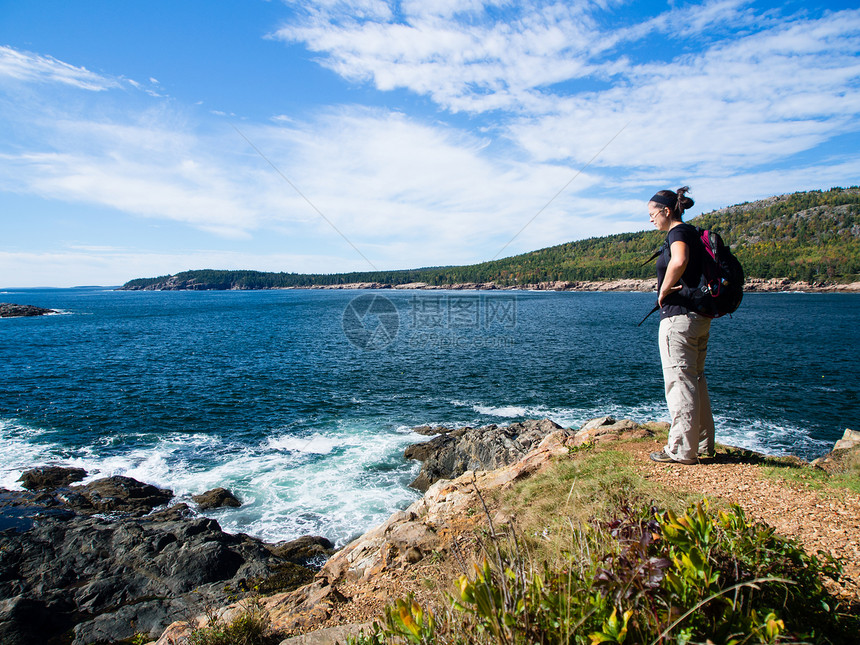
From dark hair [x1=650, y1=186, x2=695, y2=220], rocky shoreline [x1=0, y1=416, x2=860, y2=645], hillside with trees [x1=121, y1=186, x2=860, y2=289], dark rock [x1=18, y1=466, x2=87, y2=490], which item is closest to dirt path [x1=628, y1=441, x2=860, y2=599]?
rocky shoreline [x1=0, y1=416, x2=860, y2=645]

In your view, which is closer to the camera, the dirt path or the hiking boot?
the dirt path

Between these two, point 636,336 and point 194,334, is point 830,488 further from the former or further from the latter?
point 194,334

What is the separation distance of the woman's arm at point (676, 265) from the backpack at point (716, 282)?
0.26 m

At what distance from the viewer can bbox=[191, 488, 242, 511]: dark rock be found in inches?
603

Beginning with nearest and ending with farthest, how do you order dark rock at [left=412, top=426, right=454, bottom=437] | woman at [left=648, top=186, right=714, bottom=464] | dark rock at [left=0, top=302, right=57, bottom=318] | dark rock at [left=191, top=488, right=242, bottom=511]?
1. woman at [left=648, top=186, right=714, bottom=464]
2. dark rock at [left=191, top=488, right=242, bottom=511]
3. dark rock at [left=412, top=426, right=454, bottom=437]
4. dark rock at [left=0, top=302, right=57, bottom=318]

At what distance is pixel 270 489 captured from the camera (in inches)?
646

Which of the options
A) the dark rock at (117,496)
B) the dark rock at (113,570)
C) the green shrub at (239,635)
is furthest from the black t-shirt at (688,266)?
the dark rock at (117,496)

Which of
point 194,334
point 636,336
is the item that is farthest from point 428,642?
point 194,334

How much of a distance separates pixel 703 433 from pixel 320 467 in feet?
49.0

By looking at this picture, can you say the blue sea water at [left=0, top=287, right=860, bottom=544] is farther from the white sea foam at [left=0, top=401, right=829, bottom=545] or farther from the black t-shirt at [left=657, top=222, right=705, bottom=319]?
the black t-shirt at [left=657, top=222, right=705, bottom=319]

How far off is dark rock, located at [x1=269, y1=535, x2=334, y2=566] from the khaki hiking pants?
1034cm

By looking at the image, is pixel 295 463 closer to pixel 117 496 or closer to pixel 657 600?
pixel 117 496

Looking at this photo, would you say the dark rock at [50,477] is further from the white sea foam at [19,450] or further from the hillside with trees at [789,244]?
the hillside with trees at [789,244]

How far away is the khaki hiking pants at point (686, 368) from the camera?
19.1 ft
